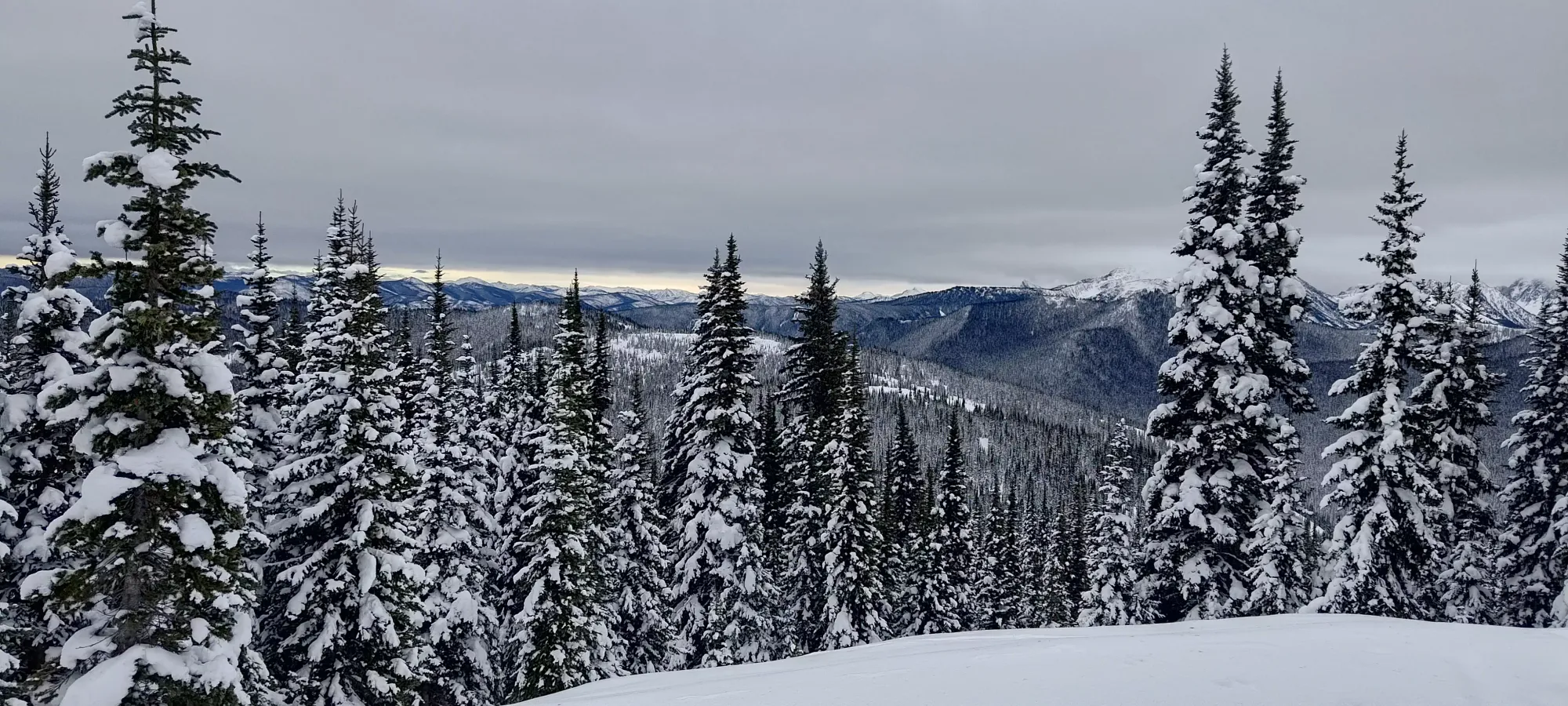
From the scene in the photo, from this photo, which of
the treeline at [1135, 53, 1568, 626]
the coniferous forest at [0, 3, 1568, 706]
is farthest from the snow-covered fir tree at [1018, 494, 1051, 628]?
the treeline at [1135, 53, 1568, 626]

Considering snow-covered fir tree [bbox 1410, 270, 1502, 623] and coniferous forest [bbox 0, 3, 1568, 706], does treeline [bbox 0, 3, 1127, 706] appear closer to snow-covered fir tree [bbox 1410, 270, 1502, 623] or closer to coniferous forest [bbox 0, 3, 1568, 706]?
coniferous forest [bbox 0, 3, 1568, 706]

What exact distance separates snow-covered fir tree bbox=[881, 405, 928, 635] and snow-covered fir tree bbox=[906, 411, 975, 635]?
491 mm

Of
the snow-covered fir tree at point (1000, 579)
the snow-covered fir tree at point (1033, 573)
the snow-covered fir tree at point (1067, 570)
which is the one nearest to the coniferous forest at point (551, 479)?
the snow-covered fir tree at point (1000, 579)

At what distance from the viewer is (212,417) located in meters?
12.6

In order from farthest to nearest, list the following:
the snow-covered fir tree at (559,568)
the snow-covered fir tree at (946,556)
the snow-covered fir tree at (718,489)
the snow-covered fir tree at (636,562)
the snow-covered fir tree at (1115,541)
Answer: the snow-covered fir tree at (1115,541), the snow-covered fir tree at (946,556), the snow-covered fir tree at (636,562), the snow-covered fir tree at (718,489), the snow-covered fir tree at (559,568)

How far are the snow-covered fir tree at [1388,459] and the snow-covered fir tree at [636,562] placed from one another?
22384 mm

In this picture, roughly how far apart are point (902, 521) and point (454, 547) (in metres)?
23.1

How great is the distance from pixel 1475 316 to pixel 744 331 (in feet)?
76.6

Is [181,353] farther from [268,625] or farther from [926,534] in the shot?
[926,534]

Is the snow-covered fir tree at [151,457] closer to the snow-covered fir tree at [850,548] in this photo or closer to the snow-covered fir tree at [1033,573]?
the snow-covered fir tree at [850,548]

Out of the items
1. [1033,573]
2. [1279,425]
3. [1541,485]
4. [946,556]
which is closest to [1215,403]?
[1279,425]

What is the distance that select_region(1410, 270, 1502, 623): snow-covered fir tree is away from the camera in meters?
20.2

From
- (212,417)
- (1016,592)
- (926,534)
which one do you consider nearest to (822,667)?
(212,417)

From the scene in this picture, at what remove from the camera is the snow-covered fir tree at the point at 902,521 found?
119ft
